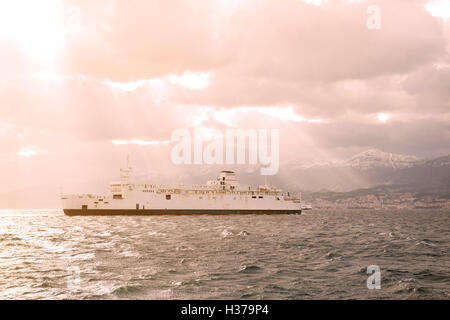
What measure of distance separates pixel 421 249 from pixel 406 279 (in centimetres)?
1644

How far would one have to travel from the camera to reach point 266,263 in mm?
25484

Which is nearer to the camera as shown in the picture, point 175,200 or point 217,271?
point 217,271

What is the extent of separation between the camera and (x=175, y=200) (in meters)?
108

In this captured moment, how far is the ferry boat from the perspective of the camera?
104 meters

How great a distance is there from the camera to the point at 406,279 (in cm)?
2136

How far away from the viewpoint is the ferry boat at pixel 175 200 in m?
104

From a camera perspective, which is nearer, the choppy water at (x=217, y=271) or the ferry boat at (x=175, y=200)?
the choppy water at (x=217, y=271)

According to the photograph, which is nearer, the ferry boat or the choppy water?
the choppy water
